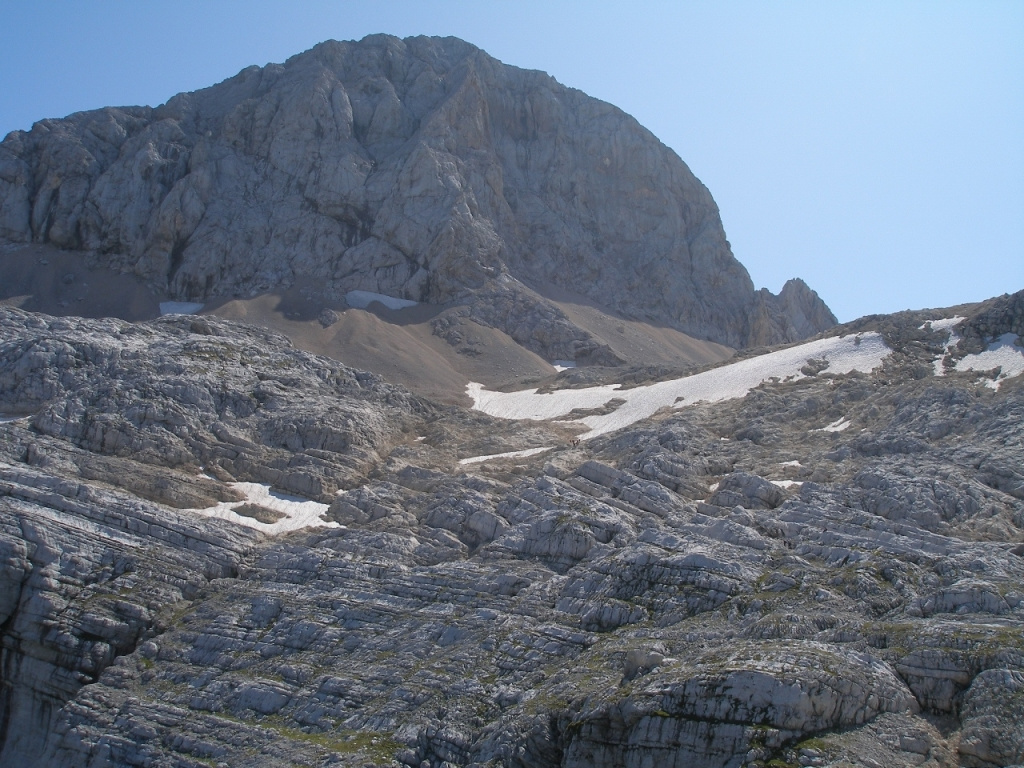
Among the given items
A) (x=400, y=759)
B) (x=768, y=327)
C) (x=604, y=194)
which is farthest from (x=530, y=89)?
(x=400, y=759)

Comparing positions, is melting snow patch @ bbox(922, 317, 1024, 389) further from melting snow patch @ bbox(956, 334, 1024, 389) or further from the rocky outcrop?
the rocky outcrop

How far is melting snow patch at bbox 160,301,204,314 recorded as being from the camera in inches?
3920

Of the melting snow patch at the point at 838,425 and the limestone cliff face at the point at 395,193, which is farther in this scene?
the limestone cliff face at the point at 395,193

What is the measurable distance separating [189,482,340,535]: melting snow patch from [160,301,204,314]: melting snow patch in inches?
2462

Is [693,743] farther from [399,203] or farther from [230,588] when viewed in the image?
[399,203]

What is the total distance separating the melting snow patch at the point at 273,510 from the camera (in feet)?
128

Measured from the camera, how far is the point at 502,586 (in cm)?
3164

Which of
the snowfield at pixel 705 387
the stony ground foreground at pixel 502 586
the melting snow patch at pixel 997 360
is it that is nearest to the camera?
the stony ground foreground at pixel 502 586

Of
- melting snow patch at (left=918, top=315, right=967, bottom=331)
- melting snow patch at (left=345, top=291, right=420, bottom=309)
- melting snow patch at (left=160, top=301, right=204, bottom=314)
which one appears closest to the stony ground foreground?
melting snow patch at (left=918, top=315, right=967, bottom=331)

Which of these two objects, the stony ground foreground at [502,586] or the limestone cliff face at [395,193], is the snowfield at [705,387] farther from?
the limestone cliff face at [395,193]

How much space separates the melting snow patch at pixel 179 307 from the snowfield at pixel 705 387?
144ft

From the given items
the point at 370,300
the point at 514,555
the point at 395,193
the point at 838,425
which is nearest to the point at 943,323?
the point at 838,425

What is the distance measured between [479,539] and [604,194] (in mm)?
108927

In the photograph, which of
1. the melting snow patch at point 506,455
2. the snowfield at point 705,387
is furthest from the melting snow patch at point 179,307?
the melting snow patch at point 506,455
